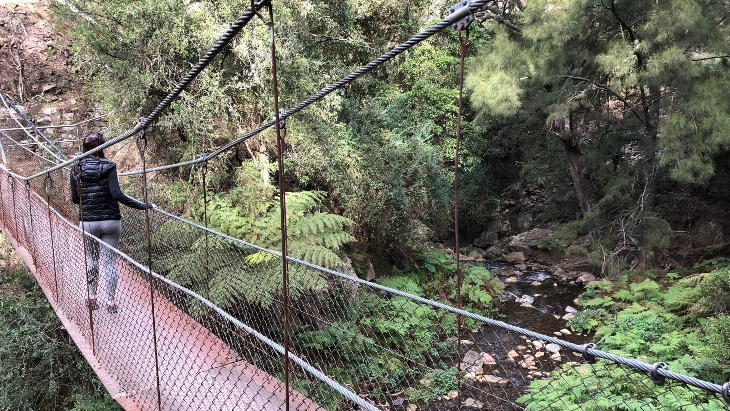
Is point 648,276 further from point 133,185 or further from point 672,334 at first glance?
point 133,185

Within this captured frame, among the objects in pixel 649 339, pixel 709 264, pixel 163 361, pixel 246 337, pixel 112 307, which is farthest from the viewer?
pixel 709 264

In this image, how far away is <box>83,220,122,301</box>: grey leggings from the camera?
6.50 ft

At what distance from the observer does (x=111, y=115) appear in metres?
3.92

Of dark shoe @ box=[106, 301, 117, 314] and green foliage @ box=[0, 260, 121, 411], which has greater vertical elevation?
dark shoe @ box=[106, 301, 117, 314]

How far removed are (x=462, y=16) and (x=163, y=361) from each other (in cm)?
161

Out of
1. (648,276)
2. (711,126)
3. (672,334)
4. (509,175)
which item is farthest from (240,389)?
(509,175)

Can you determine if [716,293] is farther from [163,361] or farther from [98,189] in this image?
[98,189]

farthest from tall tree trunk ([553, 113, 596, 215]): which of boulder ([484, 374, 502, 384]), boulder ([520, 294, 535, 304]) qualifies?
boulder ([484, 374, 502, 384])

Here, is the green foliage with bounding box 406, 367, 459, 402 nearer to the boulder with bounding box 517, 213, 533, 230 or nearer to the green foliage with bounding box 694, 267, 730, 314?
the green foliage with bounding box 694, 267, 730, 314

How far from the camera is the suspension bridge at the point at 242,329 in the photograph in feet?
4.17

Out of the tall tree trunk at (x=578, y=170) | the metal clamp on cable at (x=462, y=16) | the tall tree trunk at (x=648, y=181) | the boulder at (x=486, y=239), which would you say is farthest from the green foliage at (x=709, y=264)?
the metal clamp on cable at (x=462, y=16)

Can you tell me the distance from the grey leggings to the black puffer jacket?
0.04 metres

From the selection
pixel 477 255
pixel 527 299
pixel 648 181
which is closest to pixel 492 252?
pixel 477 255

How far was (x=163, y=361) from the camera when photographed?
1763 mm
